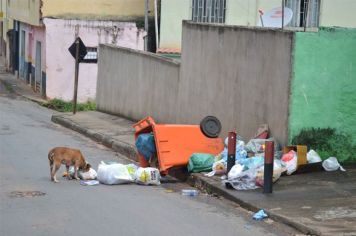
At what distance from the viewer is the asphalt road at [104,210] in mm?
7438

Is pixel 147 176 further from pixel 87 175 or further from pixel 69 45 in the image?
pixel 69 45

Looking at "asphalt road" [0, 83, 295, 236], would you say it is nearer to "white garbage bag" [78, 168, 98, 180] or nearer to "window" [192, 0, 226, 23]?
"white garbage bag" [78, 168, 98, 180]

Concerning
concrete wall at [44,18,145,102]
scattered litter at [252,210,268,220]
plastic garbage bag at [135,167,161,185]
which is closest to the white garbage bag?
plastic garbage bag at [135,167,161,185]

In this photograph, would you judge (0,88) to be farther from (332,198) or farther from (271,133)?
(332,198)

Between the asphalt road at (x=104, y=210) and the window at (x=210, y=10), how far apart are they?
12.5 metres

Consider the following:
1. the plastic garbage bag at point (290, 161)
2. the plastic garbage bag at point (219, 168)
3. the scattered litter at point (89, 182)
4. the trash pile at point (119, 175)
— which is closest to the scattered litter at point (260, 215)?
the plastic garbage bag at point (290, 161)

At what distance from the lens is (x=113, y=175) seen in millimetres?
10266

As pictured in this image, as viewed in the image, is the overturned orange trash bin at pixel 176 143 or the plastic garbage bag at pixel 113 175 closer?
the plastic garbage bag at pixel 113 175

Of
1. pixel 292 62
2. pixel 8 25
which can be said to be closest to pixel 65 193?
pixel 292 62

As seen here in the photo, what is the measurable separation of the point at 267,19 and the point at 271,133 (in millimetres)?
3490

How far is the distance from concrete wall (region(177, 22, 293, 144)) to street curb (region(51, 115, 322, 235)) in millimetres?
1662

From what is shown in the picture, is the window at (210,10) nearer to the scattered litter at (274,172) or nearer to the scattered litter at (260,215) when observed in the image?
the scattered litter at (274,172)

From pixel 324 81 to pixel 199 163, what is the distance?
102 inches

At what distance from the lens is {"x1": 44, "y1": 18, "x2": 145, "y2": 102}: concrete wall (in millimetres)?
28672
